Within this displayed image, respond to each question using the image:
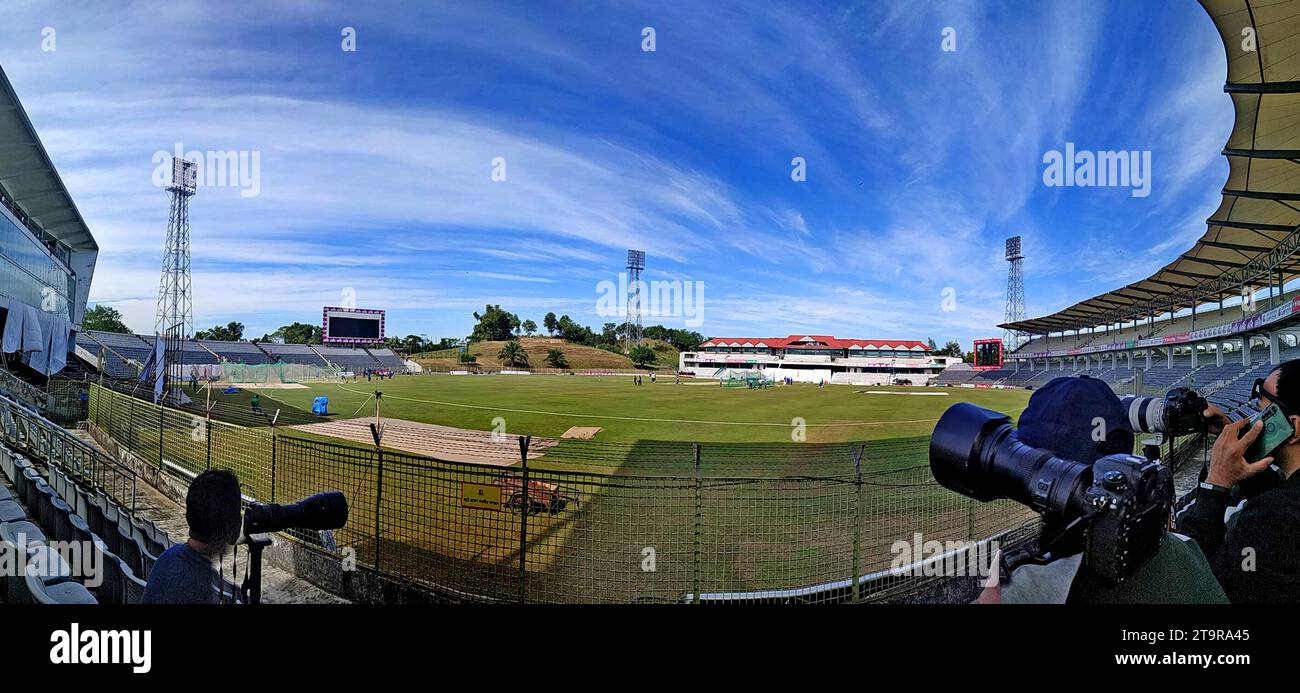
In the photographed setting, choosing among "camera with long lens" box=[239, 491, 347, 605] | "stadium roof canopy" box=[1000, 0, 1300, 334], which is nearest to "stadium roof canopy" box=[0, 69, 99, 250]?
"camera with long lens" box=[239, 491, 347, 605]

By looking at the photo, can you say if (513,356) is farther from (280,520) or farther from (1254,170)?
(280,520)

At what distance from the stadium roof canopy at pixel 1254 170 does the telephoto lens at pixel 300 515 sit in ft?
38.8

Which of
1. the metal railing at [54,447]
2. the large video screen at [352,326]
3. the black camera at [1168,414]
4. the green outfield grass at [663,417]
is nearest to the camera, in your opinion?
Answer: the black camera at [1168,414]

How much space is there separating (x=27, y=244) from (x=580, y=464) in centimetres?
2284

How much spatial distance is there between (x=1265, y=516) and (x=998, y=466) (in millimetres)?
863

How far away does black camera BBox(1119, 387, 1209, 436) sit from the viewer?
5.91ft

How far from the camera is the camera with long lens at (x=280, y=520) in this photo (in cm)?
176

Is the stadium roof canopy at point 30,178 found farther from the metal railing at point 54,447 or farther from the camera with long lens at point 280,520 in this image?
the camera with long lens at point 280,520

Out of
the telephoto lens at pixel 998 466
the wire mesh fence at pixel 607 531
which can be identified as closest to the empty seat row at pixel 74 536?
the wire mesh fence at pixel 607 531

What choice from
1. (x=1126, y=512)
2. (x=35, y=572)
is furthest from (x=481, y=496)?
(x=1126, y=512)

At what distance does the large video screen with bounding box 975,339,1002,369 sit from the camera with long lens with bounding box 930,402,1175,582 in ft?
274

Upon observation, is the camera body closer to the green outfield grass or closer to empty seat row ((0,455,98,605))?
empty seat row ((0,455,98,605))

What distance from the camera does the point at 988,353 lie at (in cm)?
7256
